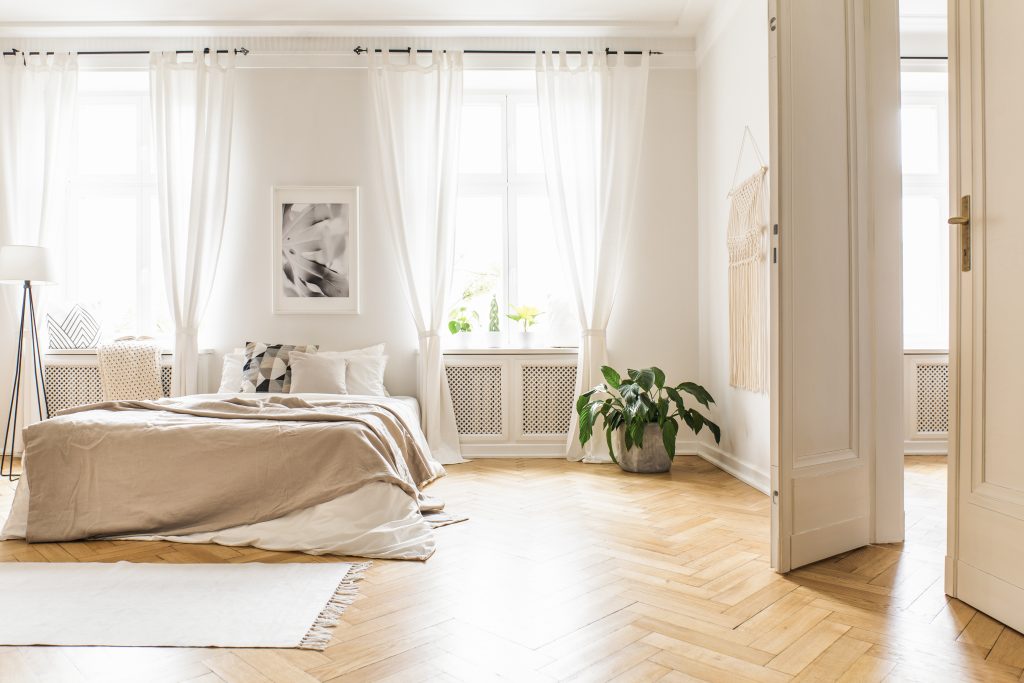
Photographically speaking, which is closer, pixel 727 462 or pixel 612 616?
pixel 612 616

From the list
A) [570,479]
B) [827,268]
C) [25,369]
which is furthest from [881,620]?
[25,369]

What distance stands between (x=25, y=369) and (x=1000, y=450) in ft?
18.4

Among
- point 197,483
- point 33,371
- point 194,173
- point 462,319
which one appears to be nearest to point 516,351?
point 462,319

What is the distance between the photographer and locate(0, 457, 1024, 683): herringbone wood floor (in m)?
1.68

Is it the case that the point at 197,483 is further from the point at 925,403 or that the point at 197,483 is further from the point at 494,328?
the point at 925,403

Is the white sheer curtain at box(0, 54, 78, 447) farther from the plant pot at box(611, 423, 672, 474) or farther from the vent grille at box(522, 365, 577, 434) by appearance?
the plant pot at box(611, 423, 672, 474)

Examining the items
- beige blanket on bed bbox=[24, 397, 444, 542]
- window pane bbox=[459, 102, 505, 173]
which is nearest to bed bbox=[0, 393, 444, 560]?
beige blanket on bed bbox=[24, 397, 444, 542]

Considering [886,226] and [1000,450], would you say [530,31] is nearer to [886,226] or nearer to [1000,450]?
[886,226]

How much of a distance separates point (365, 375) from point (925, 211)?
428 cm

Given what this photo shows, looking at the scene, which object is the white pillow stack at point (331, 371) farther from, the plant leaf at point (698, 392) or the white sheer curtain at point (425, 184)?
the plant leaf at point (698, 392)

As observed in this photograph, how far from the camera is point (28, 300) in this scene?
189 inches

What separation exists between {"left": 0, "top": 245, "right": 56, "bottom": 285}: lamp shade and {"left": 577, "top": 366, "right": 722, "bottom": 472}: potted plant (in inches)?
141

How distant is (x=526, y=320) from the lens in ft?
16.6

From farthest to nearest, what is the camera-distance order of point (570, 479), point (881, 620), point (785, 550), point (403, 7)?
point (403, 7)
point (570, 479)
point (785, 550)
point (881, 620)
